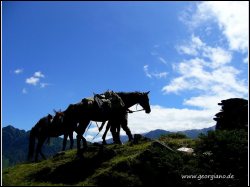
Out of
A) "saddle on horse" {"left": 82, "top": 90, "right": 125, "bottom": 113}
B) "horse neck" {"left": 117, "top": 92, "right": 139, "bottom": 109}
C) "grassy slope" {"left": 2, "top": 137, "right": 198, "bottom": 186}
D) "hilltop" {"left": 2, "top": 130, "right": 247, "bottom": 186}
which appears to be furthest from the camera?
"horse neck" {"left": 117, "top": 92, "right": 139, "bottom": 109}

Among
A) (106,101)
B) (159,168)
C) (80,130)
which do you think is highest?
(106,101)

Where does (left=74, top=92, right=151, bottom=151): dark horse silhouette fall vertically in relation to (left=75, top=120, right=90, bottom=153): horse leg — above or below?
above

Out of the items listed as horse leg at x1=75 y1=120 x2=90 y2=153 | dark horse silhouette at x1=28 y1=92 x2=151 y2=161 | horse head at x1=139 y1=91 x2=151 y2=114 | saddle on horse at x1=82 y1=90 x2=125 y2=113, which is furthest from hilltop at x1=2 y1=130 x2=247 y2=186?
horse head at x1=139 y1=91 x2=151 y2=114

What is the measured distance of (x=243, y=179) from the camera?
5.76 metres

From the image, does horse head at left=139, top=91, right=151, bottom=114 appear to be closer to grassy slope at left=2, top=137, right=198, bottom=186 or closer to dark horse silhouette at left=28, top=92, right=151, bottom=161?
dark horse silhouette at left=28, top=92, right=151, bottom=161

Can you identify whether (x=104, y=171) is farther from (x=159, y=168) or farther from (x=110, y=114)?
(x=110, y=114)

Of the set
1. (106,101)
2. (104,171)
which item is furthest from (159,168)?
(106,101)

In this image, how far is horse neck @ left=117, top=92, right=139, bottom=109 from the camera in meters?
12.1

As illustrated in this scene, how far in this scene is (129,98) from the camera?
12.2m

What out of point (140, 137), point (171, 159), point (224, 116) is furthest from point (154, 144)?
point (224, 116)

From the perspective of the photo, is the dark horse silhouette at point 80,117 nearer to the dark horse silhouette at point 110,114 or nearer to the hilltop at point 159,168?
the dark horse silhouette at point 110,114

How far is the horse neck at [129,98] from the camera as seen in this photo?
12.1m

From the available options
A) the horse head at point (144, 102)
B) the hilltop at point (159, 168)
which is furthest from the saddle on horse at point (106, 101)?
the hilltop at point (159, 168)

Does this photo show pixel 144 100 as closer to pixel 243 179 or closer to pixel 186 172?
pixel 186 172
